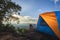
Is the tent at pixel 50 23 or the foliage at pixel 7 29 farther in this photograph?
the foliage at pixel 7 29

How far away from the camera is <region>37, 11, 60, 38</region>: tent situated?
32.2 feet

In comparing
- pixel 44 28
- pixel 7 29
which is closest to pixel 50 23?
pixel 44 28

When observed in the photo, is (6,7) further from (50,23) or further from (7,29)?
(50,23)

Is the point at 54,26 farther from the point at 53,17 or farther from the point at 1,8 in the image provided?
the point at 1,8

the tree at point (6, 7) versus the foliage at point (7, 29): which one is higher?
the tree at point (6, 7)

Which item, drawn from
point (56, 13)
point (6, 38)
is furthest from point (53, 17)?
point (6, 38)

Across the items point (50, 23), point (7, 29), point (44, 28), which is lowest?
point (7, 29)

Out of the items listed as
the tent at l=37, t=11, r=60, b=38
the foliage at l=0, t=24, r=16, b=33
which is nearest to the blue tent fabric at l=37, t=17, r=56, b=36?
the tent at l=37, t=11, r=60, b=38

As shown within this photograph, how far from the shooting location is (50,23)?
10133mm

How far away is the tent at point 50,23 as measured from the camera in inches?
387

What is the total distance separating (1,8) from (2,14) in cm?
52

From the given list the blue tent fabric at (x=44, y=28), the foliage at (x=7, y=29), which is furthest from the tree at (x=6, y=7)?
the blue tent fabric at (x=44, y=28)

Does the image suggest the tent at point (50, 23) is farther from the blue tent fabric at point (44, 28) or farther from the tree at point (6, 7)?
the tree at point (6, 7)

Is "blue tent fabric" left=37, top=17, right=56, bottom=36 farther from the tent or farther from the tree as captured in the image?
the tree
